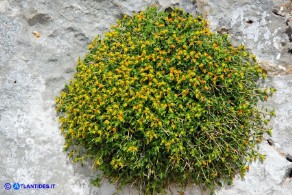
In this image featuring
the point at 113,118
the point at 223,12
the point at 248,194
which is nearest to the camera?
the point at 113,118

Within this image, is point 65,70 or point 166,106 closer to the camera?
point 166,106

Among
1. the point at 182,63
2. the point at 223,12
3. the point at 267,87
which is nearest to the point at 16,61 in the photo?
the point at 182,63

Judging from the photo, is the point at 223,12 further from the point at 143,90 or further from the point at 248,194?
the point at 248,194

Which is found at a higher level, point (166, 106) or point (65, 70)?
point (166, 106)

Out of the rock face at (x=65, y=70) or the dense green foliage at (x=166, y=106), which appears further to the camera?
the rock face at (x=65, y=70)
